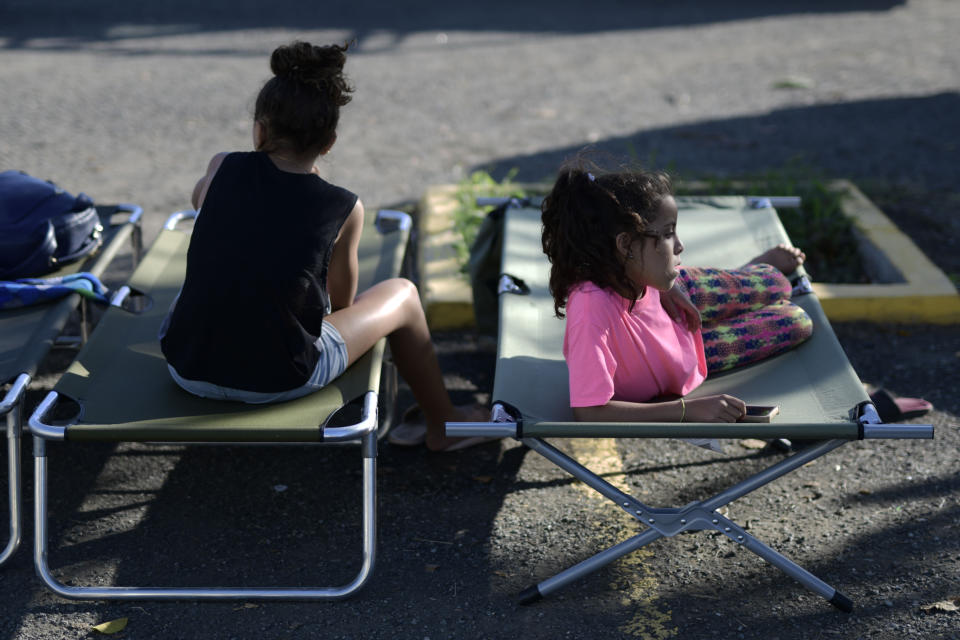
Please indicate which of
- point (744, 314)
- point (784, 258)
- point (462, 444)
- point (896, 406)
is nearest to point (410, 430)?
point (462, 444)

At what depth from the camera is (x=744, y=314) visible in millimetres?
3143

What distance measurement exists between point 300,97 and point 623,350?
1083 millimetres

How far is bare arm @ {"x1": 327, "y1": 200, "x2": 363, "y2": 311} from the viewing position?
2.78 metres

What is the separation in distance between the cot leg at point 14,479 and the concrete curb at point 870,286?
1802 mm

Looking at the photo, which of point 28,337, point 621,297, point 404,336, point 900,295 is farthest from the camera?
point 900,295

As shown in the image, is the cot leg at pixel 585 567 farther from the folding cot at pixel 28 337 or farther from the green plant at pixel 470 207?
the green plant at pixel 470 207

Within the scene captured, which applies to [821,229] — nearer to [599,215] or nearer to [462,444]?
[462,444]

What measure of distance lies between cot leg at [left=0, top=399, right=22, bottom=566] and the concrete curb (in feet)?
5.91

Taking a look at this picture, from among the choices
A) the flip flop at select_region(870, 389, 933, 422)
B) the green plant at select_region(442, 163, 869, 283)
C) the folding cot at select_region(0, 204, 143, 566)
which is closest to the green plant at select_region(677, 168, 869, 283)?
the green plant at select_region(442, 163, 869, 283)

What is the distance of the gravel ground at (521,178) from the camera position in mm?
2650

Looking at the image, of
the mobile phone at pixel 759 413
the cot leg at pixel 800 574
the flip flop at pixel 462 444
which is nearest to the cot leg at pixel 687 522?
the cot leg at pixel 800 574

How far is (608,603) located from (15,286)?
2.07 metres

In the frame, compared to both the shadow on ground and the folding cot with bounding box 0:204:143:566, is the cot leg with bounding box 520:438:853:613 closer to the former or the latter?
the folding cot with bounding box 0:204:143:566

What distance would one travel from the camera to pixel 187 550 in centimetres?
287
